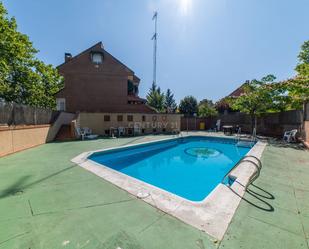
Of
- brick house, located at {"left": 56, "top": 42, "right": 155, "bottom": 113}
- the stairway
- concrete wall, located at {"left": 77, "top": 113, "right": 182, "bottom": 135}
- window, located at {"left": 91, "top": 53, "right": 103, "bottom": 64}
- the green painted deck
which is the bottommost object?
the green painted deck

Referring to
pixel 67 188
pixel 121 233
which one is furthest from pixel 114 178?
pixel 121 233

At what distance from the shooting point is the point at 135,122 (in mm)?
15180

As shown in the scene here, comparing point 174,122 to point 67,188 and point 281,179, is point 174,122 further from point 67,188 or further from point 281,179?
point 67,188

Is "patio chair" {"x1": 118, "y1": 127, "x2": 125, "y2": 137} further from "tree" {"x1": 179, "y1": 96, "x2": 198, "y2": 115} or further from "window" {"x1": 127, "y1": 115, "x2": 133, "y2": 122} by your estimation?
"tree" {"x1": 179, "y1": 96, "x2": 198, "y2": 115}

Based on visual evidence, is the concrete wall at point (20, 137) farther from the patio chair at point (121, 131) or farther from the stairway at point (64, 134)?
the patio chair at point (121, 131)

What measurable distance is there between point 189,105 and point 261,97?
15892 mm

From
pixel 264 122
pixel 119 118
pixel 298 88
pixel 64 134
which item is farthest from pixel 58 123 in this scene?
pixel 264 122

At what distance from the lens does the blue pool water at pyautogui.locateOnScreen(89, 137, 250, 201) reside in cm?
507

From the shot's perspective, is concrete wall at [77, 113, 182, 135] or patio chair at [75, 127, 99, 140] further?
concrete wall at [77, 113, 182, 135]

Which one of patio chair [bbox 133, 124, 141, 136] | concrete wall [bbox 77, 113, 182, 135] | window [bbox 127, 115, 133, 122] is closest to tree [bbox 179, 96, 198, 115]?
concrete wall [bbox 77, 113, 182, 135]

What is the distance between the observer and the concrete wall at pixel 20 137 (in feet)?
20.8

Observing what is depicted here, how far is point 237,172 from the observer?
14.5 ft

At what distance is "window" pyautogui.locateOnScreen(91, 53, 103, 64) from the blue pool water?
12.0m

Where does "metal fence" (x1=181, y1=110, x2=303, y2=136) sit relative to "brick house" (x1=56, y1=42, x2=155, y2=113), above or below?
below
